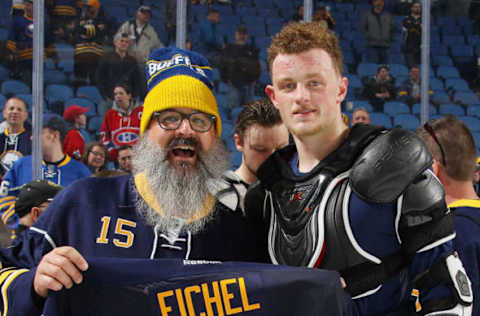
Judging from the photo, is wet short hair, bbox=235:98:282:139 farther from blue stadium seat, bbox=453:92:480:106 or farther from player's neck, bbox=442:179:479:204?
blue stadium seat, bbox=453:92:480:106

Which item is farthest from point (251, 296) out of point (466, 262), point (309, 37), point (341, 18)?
point (341, 18)

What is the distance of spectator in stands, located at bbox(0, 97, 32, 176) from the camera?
16.0 ft

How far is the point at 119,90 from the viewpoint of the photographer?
528 centimetres

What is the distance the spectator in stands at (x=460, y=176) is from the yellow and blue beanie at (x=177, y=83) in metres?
0.96

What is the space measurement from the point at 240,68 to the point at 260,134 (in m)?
2.96

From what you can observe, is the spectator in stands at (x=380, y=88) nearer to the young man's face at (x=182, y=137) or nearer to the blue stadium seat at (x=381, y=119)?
the blue stadium seat at (x=381, y=119)

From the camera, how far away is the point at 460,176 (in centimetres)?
244

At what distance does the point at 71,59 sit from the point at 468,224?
3.99 metres

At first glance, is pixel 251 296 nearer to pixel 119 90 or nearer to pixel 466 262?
pixel 466 262

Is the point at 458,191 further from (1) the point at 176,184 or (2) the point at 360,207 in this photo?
(1) the point at 176,184

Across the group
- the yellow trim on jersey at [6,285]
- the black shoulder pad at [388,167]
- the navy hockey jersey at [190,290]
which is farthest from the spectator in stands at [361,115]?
the yellow trim on jersey at [6,285]

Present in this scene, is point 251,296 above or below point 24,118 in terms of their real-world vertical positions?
below

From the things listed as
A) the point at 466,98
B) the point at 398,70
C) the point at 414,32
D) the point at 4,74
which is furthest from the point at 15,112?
the point at 466,98

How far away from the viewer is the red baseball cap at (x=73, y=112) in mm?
5191
